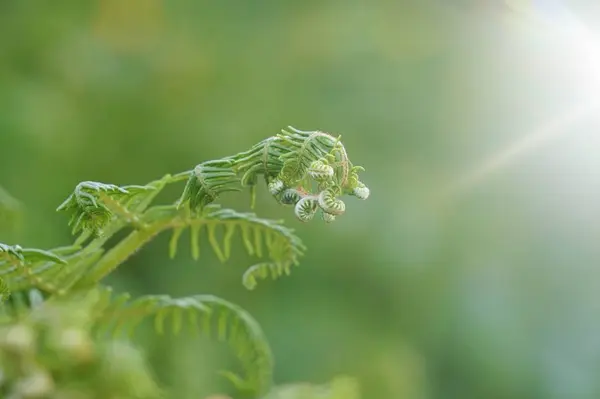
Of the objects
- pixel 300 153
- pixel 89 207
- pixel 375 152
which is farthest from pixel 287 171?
pixel 375 152

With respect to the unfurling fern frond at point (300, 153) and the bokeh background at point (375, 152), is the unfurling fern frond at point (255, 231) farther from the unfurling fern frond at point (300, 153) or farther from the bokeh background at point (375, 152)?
the bokeh background at point (375, 152)

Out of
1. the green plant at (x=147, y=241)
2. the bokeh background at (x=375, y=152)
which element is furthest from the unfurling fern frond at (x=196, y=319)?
the bokeh background at (x=375, y=152)

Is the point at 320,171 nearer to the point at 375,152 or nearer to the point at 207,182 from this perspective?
the point at 207,182

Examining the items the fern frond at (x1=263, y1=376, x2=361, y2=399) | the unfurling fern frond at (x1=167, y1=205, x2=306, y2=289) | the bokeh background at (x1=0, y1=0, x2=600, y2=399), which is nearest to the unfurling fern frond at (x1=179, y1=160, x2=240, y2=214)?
the unfurling fern frond at (x1=167, y1=205, x2=306, y2=289)

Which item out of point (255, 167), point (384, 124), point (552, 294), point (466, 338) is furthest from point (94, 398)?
point (552, 294)

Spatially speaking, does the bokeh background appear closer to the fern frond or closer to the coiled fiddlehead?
the fern frond

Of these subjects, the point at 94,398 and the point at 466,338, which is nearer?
the point at 94,398

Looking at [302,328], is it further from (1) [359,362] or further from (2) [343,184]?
(2) [343,184]
